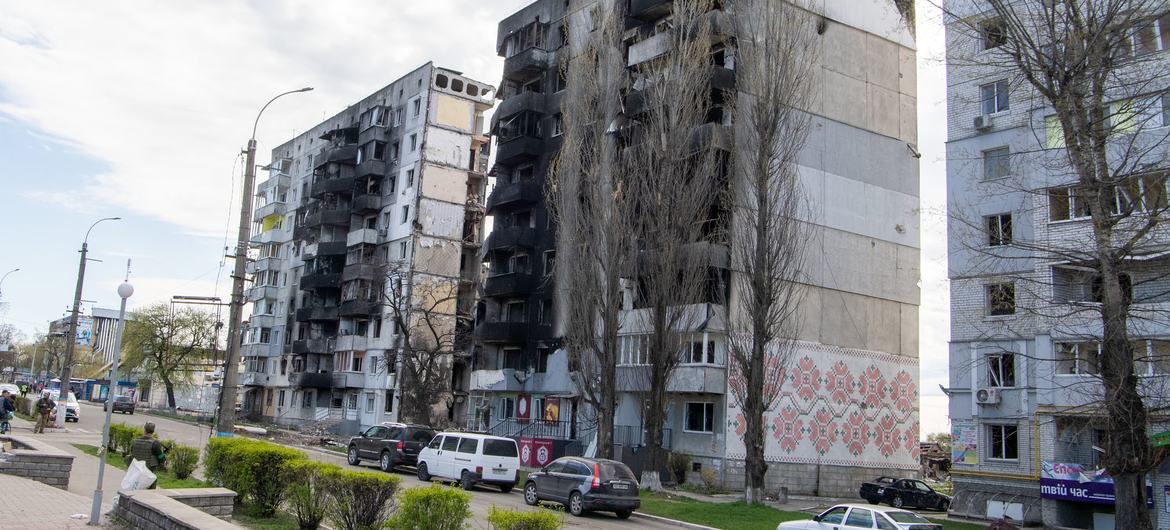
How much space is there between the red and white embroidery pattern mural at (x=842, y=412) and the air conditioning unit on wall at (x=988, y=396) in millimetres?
7448

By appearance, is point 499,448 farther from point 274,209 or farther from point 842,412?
point 274,209

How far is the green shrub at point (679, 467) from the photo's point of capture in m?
35.2

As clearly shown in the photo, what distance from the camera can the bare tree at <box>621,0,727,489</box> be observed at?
32031 millimetres

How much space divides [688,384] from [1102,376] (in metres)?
20.2

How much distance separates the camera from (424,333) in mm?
58875

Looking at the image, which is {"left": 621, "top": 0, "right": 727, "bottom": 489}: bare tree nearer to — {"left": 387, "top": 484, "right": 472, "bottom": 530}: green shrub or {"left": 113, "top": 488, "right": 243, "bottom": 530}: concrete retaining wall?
{"left": 113, "top": 488, "right": 243, "bottom": 530}: concrete retaining wall

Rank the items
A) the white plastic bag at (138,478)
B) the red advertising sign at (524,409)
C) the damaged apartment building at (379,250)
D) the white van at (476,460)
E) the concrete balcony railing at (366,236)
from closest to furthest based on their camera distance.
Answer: the white plastic bag at (138,478)
the white van at (476,460)
the red advertising sign at (524,409)
the damaged apartment building at (379,250)
the concrete balcony railing at (366,236)

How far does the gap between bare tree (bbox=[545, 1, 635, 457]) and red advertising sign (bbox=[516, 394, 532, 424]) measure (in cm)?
659

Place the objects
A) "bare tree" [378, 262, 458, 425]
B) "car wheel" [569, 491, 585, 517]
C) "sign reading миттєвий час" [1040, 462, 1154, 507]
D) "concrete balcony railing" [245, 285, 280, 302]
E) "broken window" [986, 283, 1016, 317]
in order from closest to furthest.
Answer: "car wheel" [569, 491, 585, 517] → "sign reading миттєвий час" [1040, 462, 1154, 507] → "broken window" [986, 283, 1016, 317] → "bare tree" [378, 262, 458, 425] → "concrete balcony railing" [245, 285, 280, 302]

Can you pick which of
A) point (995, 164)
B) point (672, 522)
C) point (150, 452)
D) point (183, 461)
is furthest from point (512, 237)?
point (183, 461)

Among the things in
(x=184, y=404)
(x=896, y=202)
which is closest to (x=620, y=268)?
(x=896, y=202)

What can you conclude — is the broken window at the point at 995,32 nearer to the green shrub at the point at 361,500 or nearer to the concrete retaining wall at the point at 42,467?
the green shrub at the point at 361,500

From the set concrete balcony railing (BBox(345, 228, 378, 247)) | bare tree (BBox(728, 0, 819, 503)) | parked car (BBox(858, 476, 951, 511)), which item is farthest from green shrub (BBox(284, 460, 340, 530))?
A: concrete balcony railing (BBox(345, 228, 378, 247))

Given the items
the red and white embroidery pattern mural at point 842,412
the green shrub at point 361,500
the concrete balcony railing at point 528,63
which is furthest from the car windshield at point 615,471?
the concrete balcony railing at point 528,63
